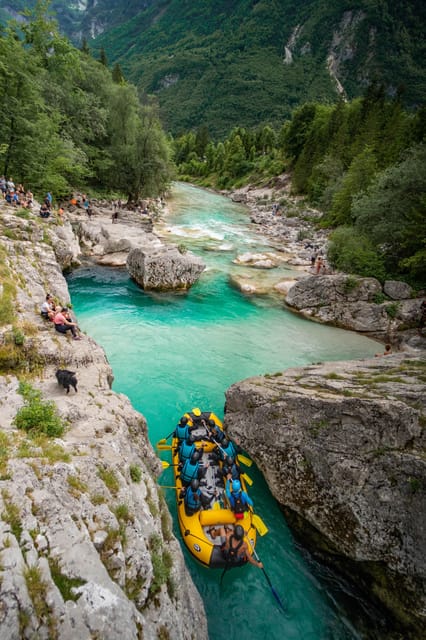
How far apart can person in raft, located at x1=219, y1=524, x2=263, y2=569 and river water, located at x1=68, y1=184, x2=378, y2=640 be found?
844 millimetres

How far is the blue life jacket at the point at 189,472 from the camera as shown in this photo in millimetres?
8797

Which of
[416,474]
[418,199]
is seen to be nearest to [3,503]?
[416,474]

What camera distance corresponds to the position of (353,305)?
63.2 feet

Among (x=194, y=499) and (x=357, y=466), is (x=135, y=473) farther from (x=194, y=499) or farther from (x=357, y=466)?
(x=357, y=466)

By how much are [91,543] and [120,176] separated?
1515 inches

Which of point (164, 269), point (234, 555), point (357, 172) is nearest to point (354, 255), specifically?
point (164, 269)

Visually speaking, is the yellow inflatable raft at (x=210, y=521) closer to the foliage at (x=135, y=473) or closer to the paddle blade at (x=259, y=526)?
the paddle blade at (x=259, y=526)

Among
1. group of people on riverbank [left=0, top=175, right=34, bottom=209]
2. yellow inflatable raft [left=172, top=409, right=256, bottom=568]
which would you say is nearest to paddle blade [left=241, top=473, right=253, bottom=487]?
yellow inflatable raft [left=172, top=409, right=256, bottom=568]

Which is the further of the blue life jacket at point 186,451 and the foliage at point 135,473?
the blue life jacket at point 186,451

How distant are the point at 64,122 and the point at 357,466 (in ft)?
120

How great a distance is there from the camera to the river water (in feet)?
23.7

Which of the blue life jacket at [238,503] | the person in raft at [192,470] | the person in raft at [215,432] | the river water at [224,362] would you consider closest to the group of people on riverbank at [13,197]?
the river water at [224,362]

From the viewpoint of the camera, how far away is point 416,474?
22.9 feet

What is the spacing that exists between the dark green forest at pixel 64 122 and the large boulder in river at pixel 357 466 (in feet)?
74.4
